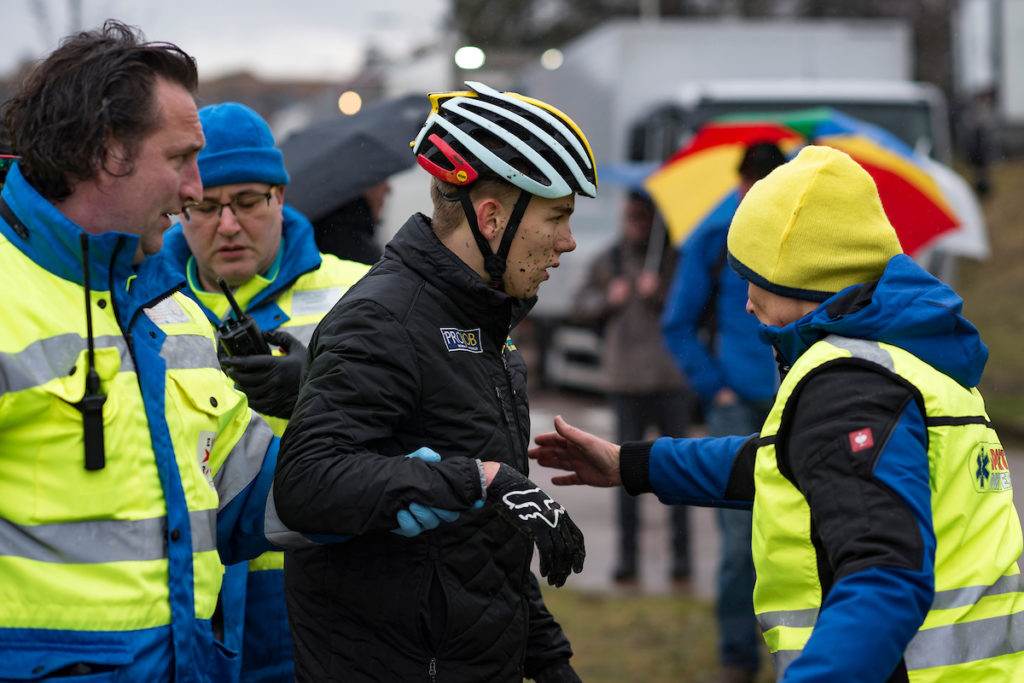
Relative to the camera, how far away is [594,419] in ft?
45.0

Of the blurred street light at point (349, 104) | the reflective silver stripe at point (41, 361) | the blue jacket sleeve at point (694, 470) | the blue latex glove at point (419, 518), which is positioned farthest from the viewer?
the blurred street light at point (349, 104)

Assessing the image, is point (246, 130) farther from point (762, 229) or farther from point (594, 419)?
point (594, 419)

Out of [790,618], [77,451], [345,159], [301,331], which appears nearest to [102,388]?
[77,451]

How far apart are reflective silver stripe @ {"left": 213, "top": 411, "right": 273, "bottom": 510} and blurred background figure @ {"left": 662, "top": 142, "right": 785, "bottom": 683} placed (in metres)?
3.14

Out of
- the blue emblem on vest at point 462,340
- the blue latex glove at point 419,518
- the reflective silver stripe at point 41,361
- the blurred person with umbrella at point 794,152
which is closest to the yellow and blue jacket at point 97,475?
the reflective silver stripe at point 41,361

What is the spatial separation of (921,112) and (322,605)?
10.9 m

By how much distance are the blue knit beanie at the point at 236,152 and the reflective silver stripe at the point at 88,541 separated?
4.43 feet

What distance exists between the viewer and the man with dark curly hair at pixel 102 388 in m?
2.09

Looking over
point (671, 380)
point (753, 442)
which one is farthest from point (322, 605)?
point (671, 380)

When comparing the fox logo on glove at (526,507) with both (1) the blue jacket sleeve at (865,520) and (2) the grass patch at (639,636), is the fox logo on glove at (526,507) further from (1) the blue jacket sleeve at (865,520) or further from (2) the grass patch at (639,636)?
(2) the grass patch at (639,636)

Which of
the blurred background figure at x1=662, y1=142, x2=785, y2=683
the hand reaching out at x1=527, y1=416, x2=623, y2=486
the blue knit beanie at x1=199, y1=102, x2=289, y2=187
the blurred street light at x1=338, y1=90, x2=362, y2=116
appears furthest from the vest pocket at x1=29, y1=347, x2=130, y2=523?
the blurred street light at x1=338, y1=90, x2=362, y2=116

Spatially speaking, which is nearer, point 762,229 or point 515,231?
point 762,229

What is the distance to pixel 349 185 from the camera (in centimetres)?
412

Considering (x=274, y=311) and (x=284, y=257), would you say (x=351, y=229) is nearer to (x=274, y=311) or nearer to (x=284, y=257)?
(x=284, y=257)
